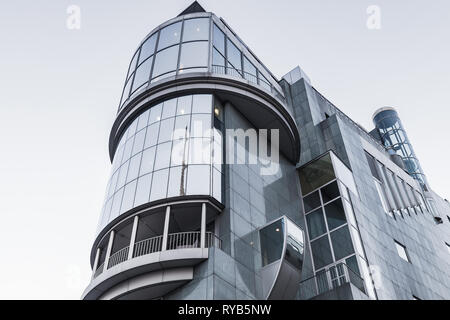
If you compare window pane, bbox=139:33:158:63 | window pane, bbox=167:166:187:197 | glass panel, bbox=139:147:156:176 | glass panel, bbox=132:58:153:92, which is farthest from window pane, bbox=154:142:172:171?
window pane, bbox=139:33:158:63

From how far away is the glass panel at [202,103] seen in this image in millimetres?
23031

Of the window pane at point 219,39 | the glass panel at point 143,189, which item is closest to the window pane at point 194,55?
the window pane at point 219,39

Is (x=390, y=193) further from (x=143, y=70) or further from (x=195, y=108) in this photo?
(x=143, y=70)

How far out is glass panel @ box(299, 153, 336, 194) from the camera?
2570 cm

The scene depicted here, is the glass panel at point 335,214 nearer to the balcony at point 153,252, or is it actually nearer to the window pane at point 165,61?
the balcony at point 153,252

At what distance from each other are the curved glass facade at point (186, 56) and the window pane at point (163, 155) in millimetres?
5745

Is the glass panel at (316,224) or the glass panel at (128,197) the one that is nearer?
the glass panel at (128,197)

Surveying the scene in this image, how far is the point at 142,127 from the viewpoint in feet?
78.0

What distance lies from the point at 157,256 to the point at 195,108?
9456mm
